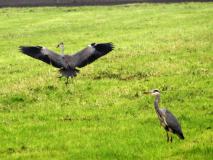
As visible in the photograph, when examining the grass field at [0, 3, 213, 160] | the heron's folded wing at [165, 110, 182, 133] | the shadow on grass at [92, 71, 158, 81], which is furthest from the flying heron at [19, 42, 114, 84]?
the heron's folded wing at [165, 110, 182, 133]

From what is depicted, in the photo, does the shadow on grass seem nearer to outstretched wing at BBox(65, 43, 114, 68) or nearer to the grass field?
the grass field

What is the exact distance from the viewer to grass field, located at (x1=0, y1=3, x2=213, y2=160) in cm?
1314

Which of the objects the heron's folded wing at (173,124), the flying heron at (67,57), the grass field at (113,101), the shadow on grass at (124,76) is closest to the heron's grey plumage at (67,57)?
the flying heron at (67,57)

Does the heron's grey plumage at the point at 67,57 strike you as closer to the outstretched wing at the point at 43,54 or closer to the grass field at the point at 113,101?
the outstretched wing at the point at 43,54

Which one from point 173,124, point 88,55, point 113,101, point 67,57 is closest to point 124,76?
point 88,55

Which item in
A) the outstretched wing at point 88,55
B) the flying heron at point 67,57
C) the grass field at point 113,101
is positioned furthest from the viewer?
the outstretched wing at point 88,55

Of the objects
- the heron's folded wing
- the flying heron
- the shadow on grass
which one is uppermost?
the flying heron

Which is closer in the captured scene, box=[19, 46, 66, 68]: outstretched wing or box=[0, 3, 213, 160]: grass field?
box=[0, 3, 213, 160]: grass field

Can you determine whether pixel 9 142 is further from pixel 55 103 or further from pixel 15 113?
pixel 55 103

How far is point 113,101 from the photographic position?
1795cm

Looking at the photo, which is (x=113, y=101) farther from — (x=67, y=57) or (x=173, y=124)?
(x=173, y=124)

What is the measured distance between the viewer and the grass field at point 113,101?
517 inches

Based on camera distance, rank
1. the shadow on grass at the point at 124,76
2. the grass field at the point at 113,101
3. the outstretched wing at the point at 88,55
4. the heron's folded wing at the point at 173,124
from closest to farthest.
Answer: the heron's folded wing at the point at 173,124 < the grass field at the point at 113,101 < the outstretched wing at the point at 88,55 < the shadow on grass at the point at 124,76

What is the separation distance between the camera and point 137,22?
49.6m
